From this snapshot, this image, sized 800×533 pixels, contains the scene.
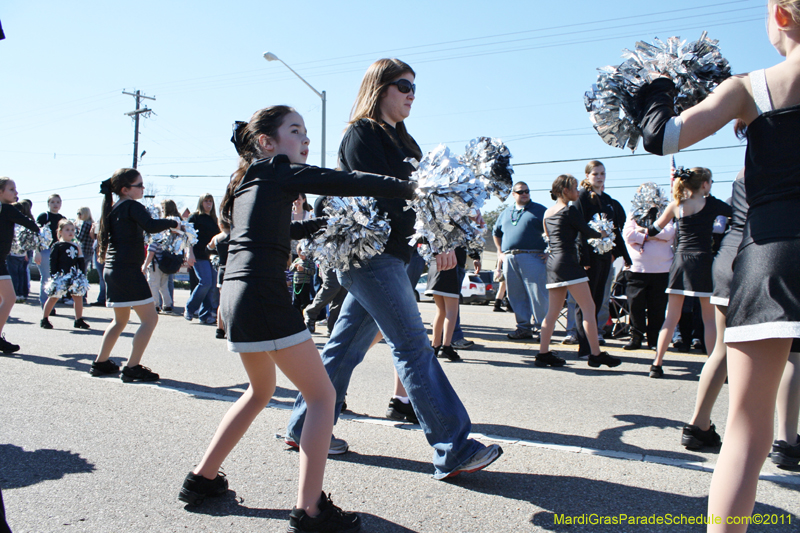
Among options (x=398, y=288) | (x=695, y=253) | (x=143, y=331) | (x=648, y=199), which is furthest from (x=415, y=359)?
(x=648, y=199)

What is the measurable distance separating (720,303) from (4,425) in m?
4.46

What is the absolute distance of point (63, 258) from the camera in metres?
9.45

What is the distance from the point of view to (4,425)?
3785mm

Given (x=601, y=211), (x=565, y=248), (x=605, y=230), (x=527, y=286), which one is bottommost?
(x=527, y=286)

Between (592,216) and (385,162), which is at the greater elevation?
(592,216)

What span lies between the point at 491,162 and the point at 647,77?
1318 millimetres

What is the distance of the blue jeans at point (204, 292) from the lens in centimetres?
1016

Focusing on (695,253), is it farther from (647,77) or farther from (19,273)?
(19,273)

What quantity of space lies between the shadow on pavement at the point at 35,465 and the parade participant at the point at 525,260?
6.51m

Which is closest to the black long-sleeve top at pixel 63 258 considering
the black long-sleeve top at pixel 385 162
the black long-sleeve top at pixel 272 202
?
the black long-sleeve top at pixel 385 162

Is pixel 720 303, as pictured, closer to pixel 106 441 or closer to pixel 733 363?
pixel 733 363

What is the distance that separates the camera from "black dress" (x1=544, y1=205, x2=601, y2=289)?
6.05 m

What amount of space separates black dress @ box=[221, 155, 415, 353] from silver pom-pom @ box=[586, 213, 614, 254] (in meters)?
5.27

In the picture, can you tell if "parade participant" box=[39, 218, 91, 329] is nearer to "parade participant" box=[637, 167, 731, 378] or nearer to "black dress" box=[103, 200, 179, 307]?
"black dress" box=[103, 200, 179, 307]
